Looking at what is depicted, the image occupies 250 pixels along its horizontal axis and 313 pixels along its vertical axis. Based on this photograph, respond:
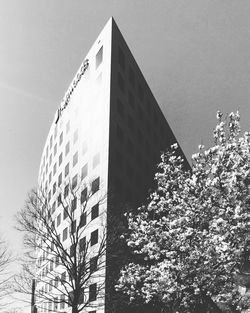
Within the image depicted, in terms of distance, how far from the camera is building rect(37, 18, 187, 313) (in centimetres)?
4338

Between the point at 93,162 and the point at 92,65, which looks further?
the point at 92,65

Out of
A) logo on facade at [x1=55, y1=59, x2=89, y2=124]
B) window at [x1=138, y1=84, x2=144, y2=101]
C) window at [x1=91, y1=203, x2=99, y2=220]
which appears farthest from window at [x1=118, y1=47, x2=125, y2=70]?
window at [x1=91, y1=203, x2=99, y2=220]

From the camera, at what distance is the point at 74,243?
2841cm

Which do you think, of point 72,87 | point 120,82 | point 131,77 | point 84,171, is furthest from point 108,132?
point 72,87

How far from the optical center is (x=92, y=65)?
52.9 m

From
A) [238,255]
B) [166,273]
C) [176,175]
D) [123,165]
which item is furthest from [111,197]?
[238,255]

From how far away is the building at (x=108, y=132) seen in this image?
4338 cm

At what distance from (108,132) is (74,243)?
1849 centimetres

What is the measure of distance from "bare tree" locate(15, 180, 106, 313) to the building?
1.68ft

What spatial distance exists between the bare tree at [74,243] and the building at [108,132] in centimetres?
51

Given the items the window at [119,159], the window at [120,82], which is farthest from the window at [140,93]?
the window at [119,159]

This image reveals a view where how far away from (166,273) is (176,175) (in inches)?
231

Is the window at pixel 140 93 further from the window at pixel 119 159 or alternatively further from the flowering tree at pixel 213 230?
the flowering tree at pixel 213 230

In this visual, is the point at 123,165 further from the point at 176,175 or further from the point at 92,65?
the point at 176,175
